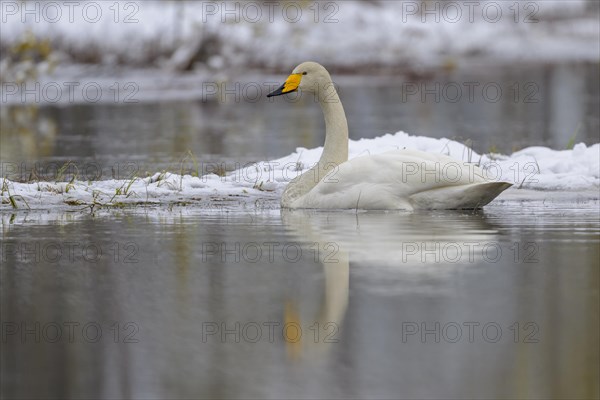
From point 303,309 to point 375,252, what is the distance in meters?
1.68

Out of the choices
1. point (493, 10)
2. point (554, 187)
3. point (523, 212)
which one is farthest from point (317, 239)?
point (493, 10)

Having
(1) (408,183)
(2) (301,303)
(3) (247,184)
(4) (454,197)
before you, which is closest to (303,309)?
(2) (301,303)

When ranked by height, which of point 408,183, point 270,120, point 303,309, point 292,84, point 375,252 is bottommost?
point 303,309

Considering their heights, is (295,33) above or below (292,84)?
above

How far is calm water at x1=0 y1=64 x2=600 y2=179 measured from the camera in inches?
616

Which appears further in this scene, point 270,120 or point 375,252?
point 270,120

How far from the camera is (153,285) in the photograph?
6852 mm

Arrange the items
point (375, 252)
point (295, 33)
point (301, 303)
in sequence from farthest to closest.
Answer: point (295, 33) < point (375, 252) < point (301, 303)

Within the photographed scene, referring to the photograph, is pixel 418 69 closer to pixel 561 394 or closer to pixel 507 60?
pixel 507 60

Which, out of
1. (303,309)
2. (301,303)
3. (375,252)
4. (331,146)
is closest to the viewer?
(303,309)

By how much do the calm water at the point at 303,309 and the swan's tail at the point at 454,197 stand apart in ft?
1.33

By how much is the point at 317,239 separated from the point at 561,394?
3855 mm

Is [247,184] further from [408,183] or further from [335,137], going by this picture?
[408,183]

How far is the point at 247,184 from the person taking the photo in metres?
11.4
